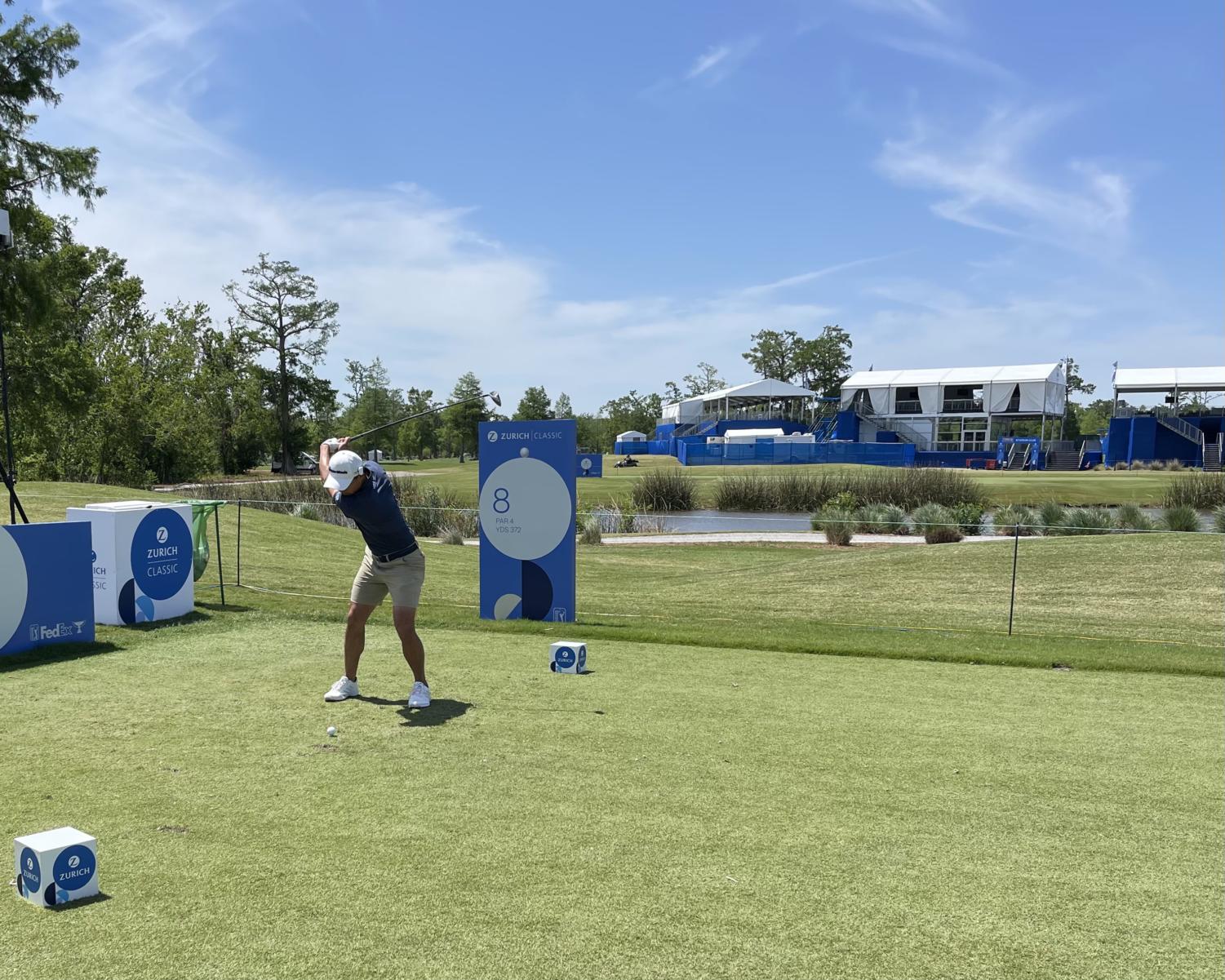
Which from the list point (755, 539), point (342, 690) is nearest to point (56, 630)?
point (342, 690)

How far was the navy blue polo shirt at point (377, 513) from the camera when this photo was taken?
668cm

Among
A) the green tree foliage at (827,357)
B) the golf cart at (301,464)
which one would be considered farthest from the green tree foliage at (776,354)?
the golf cart at (301,464)

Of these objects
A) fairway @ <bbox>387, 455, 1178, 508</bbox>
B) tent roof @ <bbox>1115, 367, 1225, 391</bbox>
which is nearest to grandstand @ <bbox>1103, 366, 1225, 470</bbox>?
tent roof @ <bbox>1115, 367, 1225, 391</bbox>

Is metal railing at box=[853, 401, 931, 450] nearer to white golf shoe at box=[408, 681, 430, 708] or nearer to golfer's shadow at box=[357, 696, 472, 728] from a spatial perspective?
golfer's shadow at box=[357, 696, 472, 728]

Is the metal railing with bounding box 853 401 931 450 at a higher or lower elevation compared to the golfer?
higher

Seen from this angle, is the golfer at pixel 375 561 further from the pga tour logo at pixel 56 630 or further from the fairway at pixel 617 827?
the pga tour logo at pixel 56 630

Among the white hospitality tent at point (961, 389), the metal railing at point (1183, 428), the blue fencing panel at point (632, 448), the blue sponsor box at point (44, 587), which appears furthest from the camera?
the blue fencing panel at point (632, 448)

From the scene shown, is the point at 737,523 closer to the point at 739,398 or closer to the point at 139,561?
the point at 139,561

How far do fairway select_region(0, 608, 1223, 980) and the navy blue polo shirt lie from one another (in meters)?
1.16

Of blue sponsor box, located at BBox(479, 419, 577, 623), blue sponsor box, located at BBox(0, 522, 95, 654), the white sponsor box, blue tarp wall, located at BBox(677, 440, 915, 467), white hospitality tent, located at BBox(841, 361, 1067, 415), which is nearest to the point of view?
blue sponsor box, located at BBox(0, 522, 95, 654)

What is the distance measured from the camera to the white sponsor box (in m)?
10.2

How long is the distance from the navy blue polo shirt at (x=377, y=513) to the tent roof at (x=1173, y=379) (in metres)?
88.1

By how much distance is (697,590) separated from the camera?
53.6 ft

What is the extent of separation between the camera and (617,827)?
4.31 m
